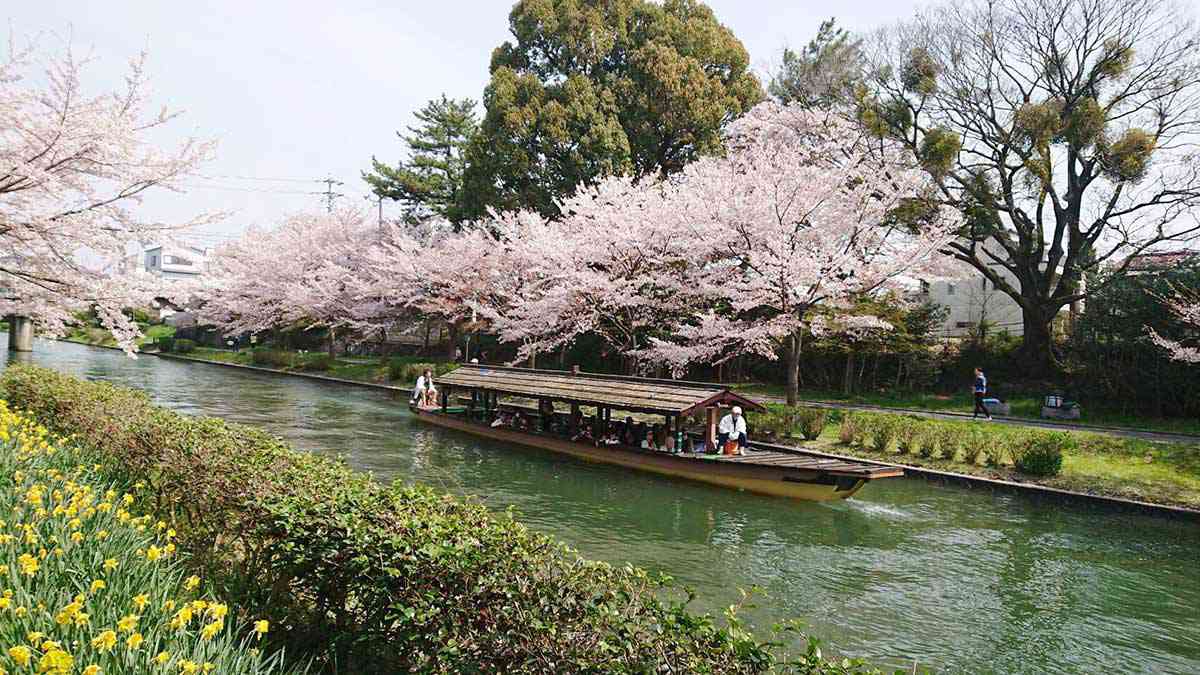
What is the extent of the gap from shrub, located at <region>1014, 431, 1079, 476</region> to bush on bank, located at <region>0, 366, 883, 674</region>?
15448mm

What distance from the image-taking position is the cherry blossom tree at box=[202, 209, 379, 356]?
152 ft

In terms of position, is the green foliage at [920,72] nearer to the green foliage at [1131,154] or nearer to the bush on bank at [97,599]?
the green foliage at [1131,154]

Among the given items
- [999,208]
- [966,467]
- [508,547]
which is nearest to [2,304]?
[508,547]

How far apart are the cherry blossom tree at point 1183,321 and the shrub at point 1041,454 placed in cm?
736

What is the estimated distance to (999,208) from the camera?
2919 cm

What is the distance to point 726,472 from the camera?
55.7 feet

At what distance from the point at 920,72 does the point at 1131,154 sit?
753 centimetres

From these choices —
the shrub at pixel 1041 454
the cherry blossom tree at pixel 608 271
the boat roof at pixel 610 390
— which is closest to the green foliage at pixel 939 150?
the cherry blossom tree at pixel 608 271

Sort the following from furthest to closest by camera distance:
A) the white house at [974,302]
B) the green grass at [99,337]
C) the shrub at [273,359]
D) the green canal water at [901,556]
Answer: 1. the green grass at [99,337]
2. the shrub at [273,359]
3. the white house at [974,302]
4. the green canal water at [901,556]

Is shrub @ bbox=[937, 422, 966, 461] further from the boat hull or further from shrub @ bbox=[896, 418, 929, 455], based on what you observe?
the boat hull

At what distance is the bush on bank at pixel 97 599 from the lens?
3.82m

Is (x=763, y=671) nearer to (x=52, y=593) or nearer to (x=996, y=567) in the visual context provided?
(x=52, y=593)

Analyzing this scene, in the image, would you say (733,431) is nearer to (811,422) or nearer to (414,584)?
(811,422)

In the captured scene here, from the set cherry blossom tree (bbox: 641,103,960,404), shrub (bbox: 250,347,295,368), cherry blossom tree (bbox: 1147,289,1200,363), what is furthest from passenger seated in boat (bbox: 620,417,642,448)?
shrub (bbox: 250,347,295,368)
